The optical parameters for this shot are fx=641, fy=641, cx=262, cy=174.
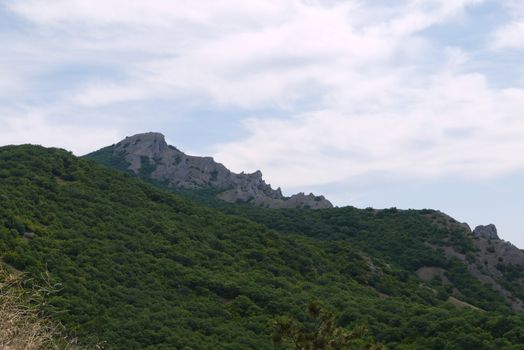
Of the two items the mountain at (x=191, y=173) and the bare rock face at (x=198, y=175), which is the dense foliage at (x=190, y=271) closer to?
the bare rock face at (x=198, y=175)

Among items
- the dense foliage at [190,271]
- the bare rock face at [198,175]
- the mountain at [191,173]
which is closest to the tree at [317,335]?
the dense foliage at [190,271]

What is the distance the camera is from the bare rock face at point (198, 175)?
115750 mm

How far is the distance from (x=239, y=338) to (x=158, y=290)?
9.85m

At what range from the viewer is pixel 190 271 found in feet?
172

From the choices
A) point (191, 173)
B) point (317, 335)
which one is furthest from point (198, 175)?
point (317, 335)

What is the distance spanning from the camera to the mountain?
116m

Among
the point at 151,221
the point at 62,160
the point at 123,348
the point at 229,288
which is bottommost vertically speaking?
the point at 123,348

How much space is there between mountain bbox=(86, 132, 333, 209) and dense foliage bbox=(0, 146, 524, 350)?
33409 millimetres

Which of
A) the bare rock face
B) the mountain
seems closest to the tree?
the mountain

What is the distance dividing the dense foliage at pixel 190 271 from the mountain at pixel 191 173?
110ft

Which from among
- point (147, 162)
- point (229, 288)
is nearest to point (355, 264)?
point (229, 288)

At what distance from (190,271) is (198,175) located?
77.3 meters

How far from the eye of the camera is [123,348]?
35156mm

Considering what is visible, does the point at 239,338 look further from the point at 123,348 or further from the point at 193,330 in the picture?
the point at 123,348
